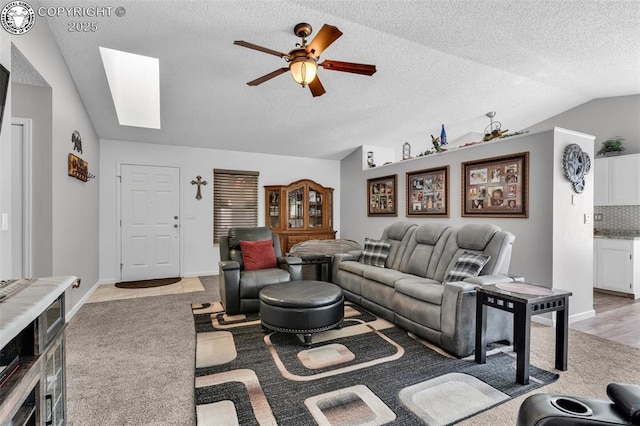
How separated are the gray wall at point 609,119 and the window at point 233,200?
16.5 ft

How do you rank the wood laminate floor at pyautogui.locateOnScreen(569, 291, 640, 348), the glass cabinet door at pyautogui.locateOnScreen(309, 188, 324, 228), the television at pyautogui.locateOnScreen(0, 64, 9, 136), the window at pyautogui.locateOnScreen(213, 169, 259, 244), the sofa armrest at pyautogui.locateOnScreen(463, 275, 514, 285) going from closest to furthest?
the television at pyautogui.locateOnScreen(0, 64, 9, 136), the sofa armrest at pyautogui.locateOnScreen(463, 275, 514, 285), the wood laminate floor at pyautogui.locateOnScreen(569, 291, 640, 348), the window at pyautogui.locateOnScreen(213, 169, 259, 244), the glass cabinet door at pyautogui.locateOnScreen(309, 188, 324, 228)

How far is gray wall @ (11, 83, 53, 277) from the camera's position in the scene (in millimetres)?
2752

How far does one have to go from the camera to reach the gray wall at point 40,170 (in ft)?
9.03

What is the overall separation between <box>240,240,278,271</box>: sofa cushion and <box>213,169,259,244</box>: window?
213cm

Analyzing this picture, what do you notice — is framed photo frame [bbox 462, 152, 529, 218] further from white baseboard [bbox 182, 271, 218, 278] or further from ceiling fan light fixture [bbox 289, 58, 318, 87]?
white baseboard [bbox 182, 271, 218, 278]

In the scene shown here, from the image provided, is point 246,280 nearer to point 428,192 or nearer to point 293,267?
point 293,267

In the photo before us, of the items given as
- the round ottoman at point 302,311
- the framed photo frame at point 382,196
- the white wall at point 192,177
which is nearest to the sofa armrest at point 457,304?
the round ottoman at point 302,311

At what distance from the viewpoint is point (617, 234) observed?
4.64 meters

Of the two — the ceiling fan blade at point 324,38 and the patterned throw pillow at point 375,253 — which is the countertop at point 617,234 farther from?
the ceiling fan blade at point 324,38

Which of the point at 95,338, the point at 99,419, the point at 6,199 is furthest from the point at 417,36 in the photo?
the point at 95,338

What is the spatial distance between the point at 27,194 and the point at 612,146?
7672 mm

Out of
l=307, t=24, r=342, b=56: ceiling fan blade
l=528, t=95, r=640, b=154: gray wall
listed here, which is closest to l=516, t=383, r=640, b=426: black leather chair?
l=307, t=24, r=342, b=56: ceiling fan blade

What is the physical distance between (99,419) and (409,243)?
3.24 m

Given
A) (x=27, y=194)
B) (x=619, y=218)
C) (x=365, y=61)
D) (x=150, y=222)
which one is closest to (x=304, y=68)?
(x=365, y=61)
